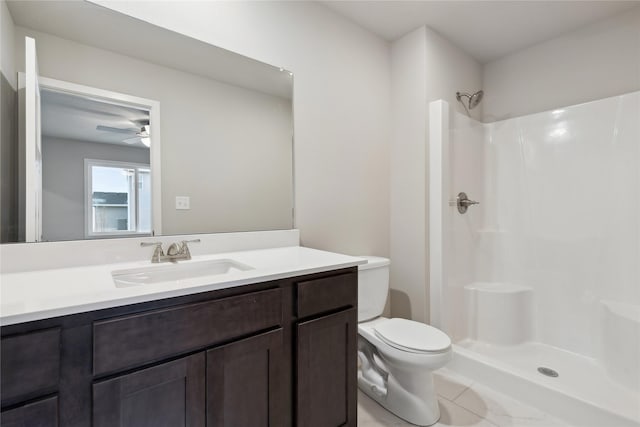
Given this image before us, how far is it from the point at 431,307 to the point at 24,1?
258cm

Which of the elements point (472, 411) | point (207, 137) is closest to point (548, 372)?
point (472, 411)

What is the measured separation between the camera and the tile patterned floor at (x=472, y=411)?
5.08ft

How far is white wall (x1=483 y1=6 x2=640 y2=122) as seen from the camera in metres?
2.06

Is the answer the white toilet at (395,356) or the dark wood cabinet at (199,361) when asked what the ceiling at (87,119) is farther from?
the white toilet at (395,356)

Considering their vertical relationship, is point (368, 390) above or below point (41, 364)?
below

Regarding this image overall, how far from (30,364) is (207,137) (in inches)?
43.2

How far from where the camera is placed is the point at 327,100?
196 cm

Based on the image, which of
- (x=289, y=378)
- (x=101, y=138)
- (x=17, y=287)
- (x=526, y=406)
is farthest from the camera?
(x=526, y=406)

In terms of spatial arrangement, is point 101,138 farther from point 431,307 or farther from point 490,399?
point 490,399

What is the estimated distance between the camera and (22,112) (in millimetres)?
1094

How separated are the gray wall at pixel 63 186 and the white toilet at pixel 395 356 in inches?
54.6

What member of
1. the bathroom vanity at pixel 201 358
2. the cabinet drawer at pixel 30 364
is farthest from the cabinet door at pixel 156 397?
the cabinet drawer at pixel 30 364

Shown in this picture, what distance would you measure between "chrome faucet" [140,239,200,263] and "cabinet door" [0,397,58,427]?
2.06 ft

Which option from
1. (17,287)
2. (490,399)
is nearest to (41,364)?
(17,287)
